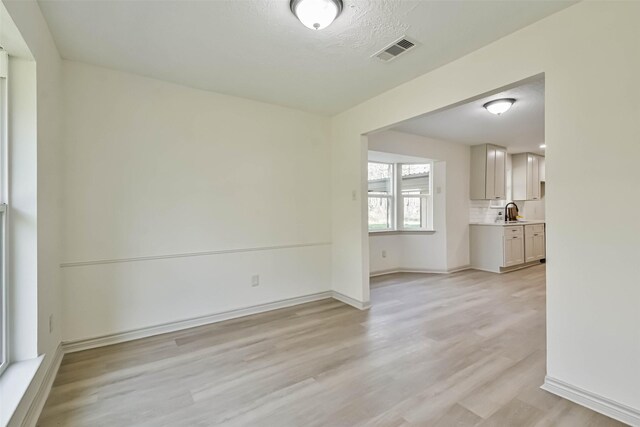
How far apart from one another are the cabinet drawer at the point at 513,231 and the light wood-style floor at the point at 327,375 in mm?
2526

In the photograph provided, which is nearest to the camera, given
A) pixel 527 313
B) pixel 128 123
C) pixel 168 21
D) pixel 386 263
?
pixel 168 21

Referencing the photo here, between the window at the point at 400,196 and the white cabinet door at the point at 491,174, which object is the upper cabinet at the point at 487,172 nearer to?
the white cabinet door at the point at 491,174

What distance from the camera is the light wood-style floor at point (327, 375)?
1.75 metres

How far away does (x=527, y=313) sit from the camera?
3.43 metres

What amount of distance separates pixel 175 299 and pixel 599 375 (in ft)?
11.2

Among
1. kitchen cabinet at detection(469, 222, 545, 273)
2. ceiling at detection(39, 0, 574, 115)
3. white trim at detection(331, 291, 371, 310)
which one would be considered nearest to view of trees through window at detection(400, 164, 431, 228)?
kitchen cabinet at detection(469, 222, 545, 273)

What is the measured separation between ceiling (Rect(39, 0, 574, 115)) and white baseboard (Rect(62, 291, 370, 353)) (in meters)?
2.45

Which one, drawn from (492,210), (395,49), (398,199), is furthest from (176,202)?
(492,210)

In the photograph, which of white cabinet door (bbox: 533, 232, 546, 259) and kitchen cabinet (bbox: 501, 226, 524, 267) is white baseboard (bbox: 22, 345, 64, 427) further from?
white cabinet door (bbox: 533, 232, 546, 259)

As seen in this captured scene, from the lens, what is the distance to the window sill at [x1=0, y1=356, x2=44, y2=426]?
1391mm

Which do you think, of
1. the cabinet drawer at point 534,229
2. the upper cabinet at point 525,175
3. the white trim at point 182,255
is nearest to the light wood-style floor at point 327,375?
the white trim at point 182,255

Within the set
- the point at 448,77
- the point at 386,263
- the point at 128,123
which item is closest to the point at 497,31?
the point at 448,77

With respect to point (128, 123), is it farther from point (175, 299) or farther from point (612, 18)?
point (612, 18)

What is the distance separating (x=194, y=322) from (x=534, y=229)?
672 cm
